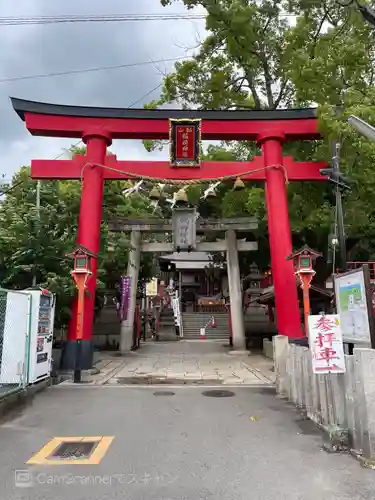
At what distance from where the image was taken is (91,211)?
12953mm

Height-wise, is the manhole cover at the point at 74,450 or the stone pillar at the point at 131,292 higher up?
the stone pillar at the point at 131,292

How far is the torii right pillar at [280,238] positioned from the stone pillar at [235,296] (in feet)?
18.3

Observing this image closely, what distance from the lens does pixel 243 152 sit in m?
23.0

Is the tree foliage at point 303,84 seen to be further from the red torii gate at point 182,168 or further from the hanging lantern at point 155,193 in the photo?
the hanging lantern at point 155,193

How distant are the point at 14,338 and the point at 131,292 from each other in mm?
11435

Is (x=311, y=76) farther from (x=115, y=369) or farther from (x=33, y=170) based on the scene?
(x=115, y=369)

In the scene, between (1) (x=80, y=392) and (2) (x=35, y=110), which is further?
(2) (x=35, y=110)

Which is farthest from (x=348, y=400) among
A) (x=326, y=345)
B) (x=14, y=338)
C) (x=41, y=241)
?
(x=41, y=241)

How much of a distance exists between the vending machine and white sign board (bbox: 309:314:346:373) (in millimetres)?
6039

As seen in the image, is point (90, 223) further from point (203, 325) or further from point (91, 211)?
point (203, 325)

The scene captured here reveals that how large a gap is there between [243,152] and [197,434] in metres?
19.3

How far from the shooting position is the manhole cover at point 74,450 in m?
4.90

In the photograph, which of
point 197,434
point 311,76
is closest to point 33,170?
point 311,76

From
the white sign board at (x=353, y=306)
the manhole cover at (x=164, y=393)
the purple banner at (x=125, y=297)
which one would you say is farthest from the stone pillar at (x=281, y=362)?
the purple banner at (x=125, y=297)
